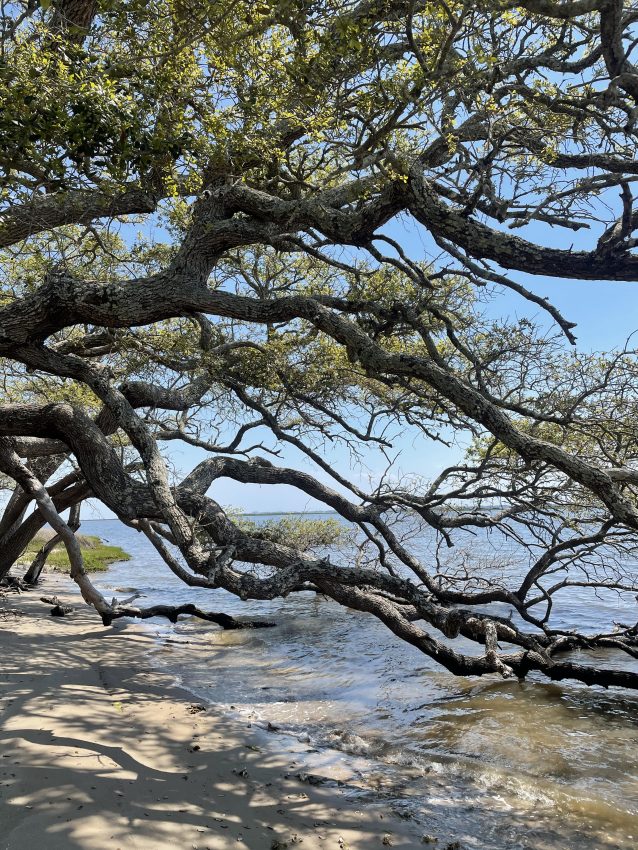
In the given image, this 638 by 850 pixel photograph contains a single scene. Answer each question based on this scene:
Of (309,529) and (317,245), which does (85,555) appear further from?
(317,245)

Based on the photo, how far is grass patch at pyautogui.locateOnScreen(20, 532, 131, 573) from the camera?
83.0 ft

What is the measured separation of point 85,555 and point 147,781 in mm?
27981

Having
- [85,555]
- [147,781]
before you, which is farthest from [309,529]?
[85,555]

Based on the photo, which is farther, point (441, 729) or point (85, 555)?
point (85, 555)

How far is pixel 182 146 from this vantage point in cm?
533

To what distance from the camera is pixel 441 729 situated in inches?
261

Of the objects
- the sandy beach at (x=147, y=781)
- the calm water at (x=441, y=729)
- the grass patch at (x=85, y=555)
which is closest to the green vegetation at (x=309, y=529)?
the calm water at (x=441, y=729)

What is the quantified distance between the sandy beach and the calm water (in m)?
0.57

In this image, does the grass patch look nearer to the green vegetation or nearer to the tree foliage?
the green vegetation

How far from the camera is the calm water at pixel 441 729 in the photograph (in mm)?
4578

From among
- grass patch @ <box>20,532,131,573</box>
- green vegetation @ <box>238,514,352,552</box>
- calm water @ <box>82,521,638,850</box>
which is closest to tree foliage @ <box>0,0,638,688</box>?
calm water @ <box>82,521,638,850</box>

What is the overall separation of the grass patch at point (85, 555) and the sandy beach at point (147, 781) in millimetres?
15834

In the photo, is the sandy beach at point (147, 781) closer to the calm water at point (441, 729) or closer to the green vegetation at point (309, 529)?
the calm water at point (441, 729)

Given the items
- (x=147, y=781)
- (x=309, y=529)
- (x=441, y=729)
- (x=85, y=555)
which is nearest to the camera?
(x=147, y=781)
